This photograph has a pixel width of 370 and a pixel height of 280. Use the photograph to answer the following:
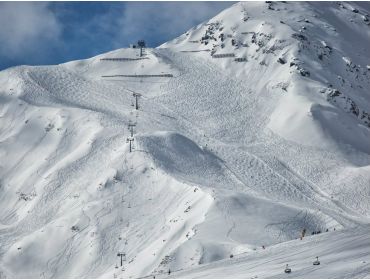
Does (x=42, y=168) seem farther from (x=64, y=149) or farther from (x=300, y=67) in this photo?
(x=300, y=67)

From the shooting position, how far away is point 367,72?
5305 inches

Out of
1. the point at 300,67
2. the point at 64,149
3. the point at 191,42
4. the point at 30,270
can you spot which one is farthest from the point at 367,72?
the point at 30,270

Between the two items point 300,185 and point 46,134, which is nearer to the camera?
point 300,185

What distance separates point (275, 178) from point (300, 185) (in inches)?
139

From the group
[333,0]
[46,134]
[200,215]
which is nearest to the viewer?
[200,215]

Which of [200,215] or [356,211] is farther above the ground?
[200,215]

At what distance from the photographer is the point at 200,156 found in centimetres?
9181

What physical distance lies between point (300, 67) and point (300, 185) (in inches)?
1575

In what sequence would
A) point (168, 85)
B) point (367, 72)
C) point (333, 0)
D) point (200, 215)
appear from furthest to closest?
1. point (333, 0)
2. point (367, 72)
3. point (168, 85)
4. point (200, 215)

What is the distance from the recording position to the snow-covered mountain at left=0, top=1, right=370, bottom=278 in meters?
67.3

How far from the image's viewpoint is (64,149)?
9688 centimetres

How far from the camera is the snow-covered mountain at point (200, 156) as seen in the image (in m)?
67.3

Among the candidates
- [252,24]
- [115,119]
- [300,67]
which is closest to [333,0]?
[252,24]

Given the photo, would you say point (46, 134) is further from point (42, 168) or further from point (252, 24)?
point (252, 24)
